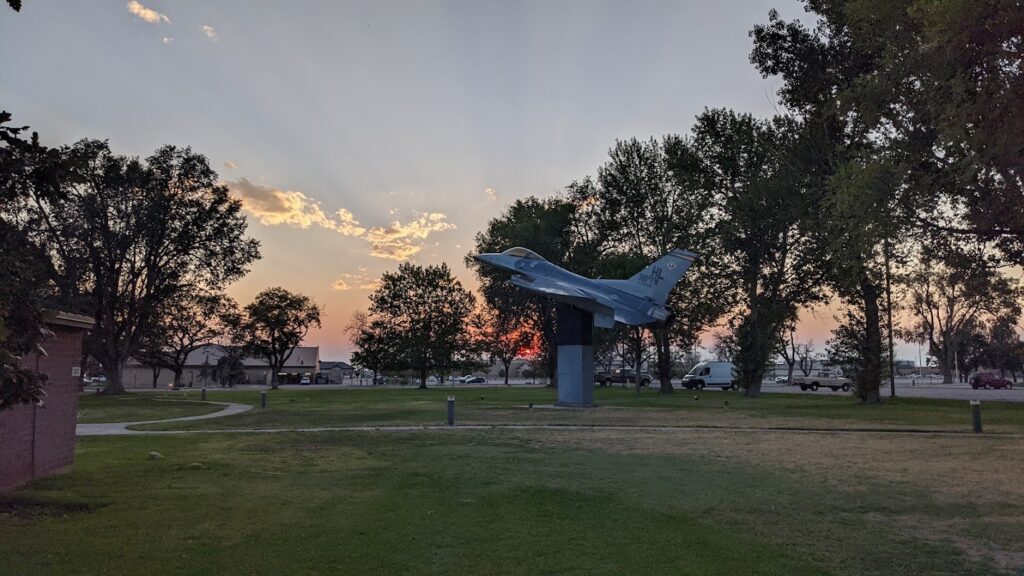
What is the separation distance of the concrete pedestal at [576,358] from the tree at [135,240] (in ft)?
89.6

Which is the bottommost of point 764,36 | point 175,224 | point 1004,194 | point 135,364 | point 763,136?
point 135,364

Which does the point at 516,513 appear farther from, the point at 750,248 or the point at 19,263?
the point at 750,248

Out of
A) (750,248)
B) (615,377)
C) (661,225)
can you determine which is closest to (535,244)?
(661,225)

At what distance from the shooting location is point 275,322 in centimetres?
7825

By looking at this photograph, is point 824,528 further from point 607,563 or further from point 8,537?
point 8,537

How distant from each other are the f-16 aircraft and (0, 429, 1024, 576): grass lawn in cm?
1622

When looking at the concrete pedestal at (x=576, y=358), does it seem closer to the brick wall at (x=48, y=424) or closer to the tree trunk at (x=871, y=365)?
the tree trunk at (x=871, y=365)

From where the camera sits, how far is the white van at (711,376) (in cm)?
6100

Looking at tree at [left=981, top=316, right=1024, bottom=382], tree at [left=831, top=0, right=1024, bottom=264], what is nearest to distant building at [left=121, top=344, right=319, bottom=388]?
tree at [left=831, top=0, right=1024, bottom=264]

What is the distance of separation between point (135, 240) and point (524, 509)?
42.7m

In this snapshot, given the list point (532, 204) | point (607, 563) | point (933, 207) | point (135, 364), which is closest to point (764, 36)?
point (933, 207)

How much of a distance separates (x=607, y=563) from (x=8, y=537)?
663 centimetres

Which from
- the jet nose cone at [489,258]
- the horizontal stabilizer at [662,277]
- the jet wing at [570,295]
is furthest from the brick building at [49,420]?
the horizontal stabilizer at [662,277]

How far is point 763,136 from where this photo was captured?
122ft
